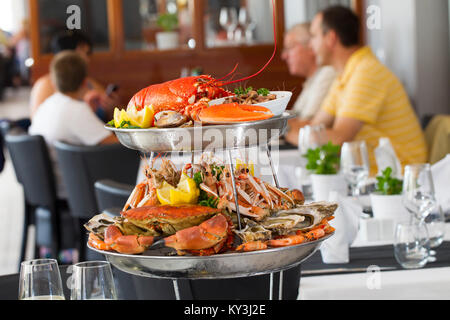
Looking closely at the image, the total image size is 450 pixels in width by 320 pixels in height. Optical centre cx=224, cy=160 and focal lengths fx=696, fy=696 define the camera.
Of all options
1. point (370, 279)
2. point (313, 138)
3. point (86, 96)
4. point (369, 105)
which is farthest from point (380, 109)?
point (86, 96)

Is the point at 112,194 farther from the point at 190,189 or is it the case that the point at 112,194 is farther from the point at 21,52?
the point at 21,52

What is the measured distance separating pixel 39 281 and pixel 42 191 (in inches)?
102

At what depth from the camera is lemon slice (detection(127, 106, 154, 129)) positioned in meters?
0.99

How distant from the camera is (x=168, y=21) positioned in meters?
6.11

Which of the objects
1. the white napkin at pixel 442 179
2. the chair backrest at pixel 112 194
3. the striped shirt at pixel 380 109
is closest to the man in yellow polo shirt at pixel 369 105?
the striped shirt at pixel 380 109

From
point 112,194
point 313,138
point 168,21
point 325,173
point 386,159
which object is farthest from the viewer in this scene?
point 168,21

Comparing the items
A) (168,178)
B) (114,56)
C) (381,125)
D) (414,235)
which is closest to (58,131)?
(381,125)

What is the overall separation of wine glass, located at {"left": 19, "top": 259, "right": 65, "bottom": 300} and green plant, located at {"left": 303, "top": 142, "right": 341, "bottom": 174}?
1405 mm

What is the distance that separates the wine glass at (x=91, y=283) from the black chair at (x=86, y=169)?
2.29 meters

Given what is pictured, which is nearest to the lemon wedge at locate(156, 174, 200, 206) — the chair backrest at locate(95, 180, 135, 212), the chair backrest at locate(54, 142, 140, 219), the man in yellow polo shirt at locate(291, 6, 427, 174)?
the chair backrest at locate(95, 180, 135, 212)

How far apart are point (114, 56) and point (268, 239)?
5.32 m

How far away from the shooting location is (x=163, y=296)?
1.72 meters

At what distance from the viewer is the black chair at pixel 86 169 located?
3.37 metres

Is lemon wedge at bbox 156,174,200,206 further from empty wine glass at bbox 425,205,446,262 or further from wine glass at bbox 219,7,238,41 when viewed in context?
wine glass at bbox 219,7,238,41
